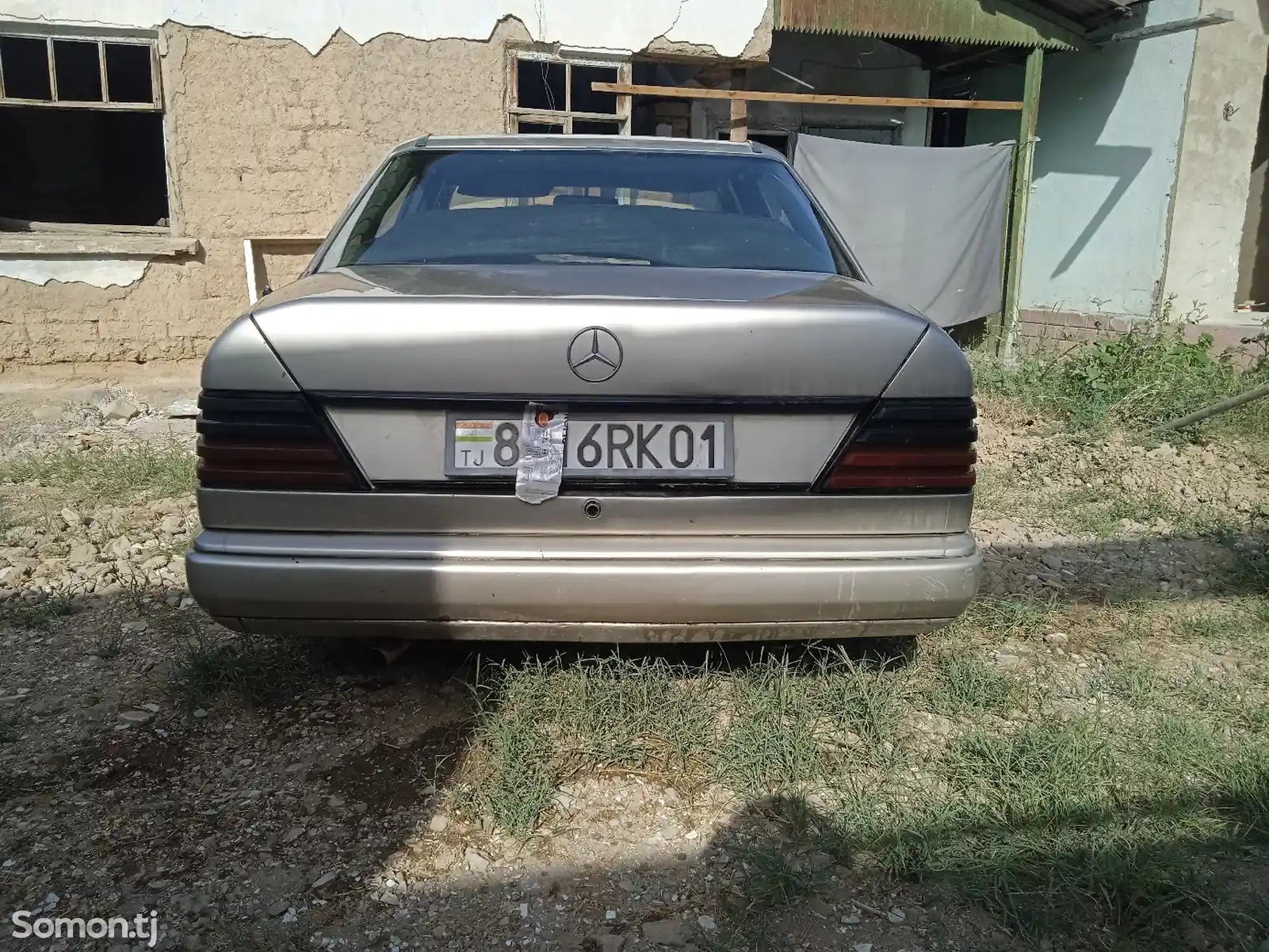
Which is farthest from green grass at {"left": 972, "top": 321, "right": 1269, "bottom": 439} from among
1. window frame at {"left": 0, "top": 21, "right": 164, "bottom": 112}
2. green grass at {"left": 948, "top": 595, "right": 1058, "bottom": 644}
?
window frame at {"left": 0, "top": 21, "right": 164, "bottom": 112}

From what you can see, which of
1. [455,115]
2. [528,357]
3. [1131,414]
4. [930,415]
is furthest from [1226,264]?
[528,357]

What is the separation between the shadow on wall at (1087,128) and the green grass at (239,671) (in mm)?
8101

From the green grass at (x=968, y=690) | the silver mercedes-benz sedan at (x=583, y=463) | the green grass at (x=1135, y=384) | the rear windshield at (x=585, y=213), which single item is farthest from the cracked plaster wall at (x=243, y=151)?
the green grass at (x=968, y=690)

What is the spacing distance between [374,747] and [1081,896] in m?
1.59

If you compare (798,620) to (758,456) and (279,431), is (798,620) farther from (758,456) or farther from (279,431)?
(279,431)

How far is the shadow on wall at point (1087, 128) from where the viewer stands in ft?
26.5

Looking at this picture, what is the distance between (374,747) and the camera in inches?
89.7

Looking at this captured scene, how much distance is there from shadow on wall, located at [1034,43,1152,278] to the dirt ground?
5.85 metres

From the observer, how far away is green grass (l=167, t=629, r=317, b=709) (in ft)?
8.22

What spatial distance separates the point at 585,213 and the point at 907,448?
4.04ft

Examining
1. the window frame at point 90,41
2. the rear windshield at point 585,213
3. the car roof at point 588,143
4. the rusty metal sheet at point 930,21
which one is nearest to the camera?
the rear windshield at point 585,213

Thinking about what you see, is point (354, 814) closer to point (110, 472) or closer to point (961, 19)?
point (110, 472)

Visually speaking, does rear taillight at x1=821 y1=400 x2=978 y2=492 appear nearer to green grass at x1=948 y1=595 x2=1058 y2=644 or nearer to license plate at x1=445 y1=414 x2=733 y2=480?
license plate at x1=445 y1=414 x2=733 y2=480

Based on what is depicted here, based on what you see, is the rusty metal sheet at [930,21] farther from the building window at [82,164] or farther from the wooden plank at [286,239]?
the building window at [82,164]
